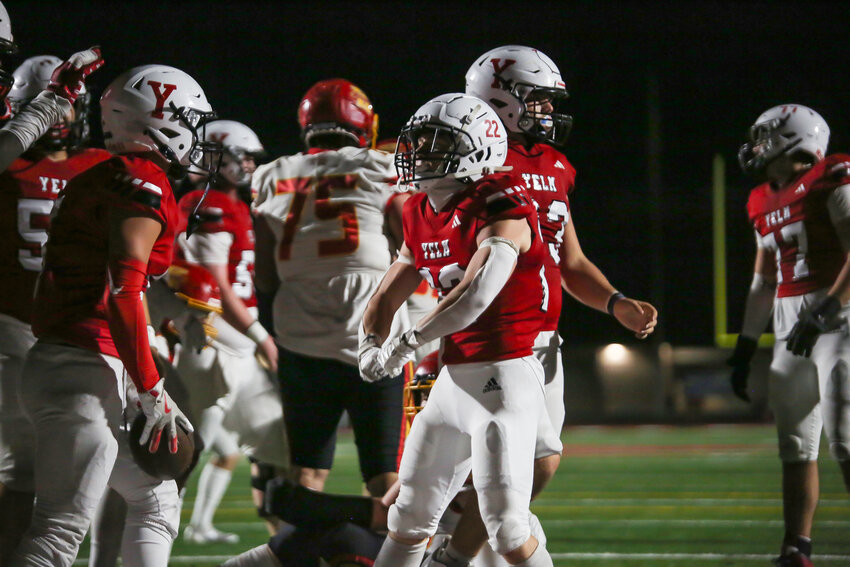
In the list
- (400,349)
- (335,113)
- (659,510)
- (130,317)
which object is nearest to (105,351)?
(130,317)

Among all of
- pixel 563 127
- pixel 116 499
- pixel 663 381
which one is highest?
pixel 563 127

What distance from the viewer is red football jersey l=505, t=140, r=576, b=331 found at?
3889 millimetres

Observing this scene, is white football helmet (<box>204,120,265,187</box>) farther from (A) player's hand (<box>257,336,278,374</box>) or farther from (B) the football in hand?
(B) the football in hand

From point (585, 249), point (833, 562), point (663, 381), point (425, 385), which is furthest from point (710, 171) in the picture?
point (425, 385)

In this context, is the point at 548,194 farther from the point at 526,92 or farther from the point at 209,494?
the point at 209,494

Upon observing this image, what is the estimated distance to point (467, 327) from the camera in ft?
10.5

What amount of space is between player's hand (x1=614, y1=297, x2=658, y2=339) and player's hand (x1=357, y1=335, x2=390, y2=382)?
869mm

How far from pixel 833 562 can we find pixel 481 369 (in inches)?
105

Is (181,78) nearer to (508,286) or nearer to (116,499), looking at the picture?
(508,286)

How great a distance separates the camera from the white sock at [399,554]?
317 centimetres

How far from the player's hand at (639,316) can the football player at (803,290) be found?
1214mm

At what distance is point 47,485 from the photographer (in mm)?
2881

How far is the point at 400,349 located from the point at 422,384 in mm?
536

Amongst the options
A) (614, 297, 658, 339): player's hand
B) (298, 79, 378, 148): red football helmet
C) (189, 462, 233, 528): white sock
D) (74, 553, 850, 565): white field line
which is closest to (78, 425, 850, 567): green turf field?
(74, 553, 850, 565): white field line
